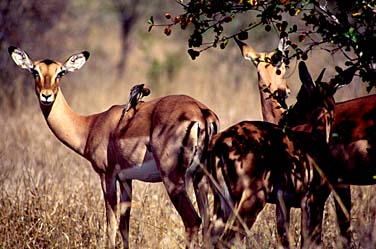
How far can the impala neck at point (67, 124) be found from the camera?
6.71 metres

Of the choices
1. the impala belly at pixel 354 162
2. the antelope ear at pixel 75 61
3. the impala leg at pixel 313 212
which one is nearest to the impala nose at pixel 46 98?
the antelope ear at pixel 75 61

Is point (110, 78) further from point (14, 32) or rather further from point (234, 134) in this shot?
point (234, 134)

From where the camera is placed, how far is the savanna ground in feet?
18.3

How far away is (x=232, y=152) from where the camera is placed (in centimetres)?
497

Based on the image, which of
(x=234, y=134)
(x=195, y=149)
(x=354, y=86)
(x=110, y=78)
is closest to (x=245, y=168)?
(x=234, y=134)

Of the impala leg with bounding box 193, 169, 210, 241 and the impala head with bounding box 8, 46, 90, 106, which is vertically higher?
the impala head with bounding box 8, 46, 90, 106

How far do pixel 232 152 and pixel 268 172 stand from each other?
247 mm

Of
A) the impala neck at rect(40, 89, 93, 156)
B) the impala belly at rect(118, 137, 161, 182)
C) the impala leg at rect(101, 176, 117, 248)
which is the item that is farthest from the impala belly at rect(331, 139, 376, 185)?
the impala neck at rect(40, 89, 93, 156)

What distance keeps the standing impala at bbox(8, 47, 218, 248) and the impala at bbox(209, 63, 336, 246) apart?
1.84ft

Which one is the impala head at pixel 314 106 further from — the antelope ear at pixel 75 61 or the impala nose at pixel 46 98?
the antelope ear at pixel 75 61

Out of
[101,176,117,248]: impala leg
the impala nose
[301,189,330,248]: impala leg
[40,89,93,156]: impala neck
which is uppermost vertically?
the impala nose

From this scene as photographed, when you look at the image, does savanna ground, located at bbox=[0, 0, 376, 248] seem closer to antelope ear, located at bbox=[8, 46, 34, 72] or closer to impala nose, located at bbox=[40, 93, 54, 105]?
impala nose, located at bbox=[40, 93, 54, 105]

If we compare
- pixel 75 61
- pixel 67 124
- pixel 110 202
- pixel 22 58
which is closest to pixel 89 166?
pixel 75 61

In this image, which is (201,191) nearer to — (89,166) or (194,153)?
(194,153)
